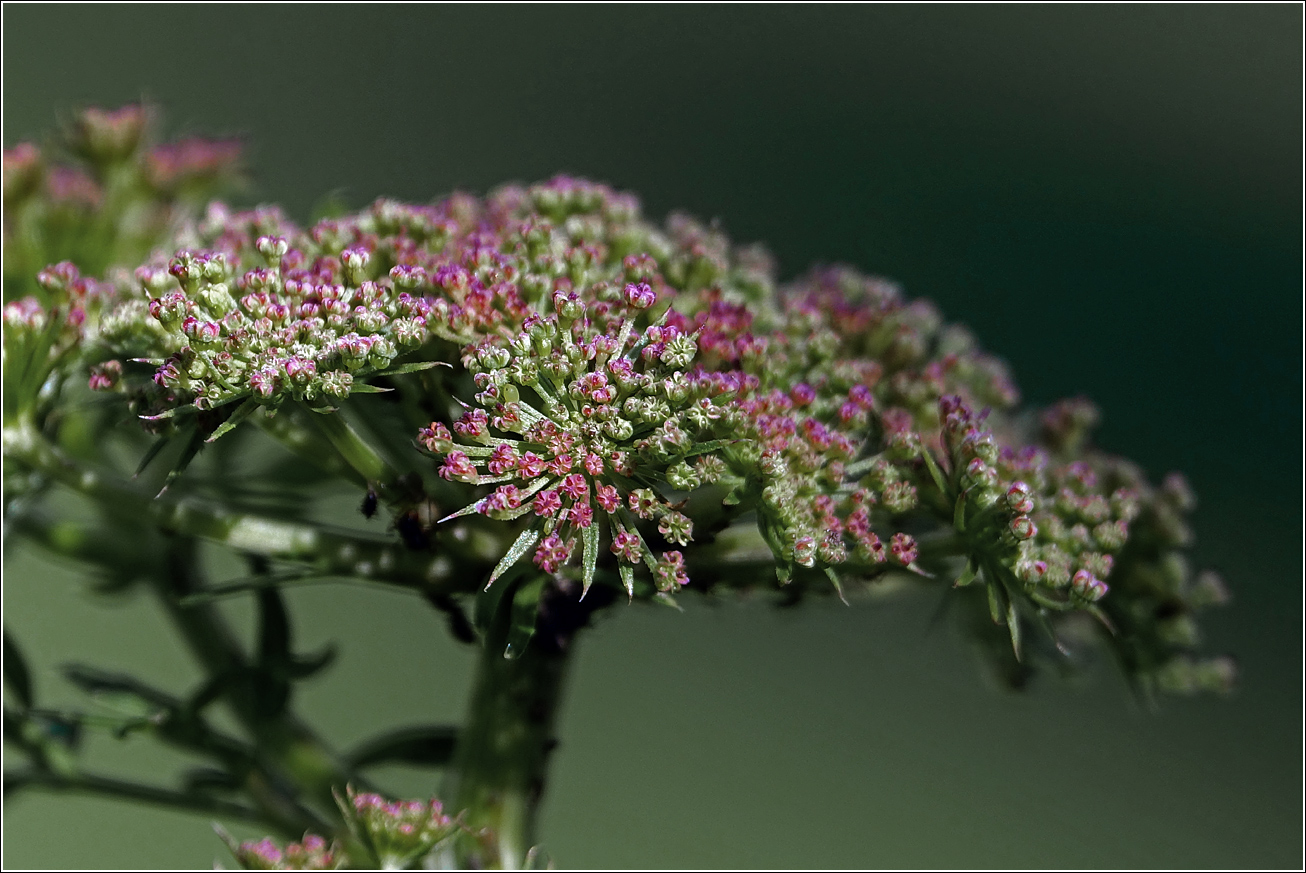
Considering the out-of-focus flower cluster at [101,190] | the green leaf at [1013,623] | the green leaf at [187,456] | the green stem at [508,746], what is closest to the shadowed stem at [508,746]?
the green stem at [508,746]

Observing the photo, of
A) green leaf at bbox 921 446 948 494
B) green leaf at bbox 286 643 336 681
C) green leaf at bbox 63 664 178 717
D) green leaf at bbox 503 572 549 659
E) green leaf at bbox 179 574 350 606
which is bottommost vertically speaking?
green leaf at bbox 63 664 178 717

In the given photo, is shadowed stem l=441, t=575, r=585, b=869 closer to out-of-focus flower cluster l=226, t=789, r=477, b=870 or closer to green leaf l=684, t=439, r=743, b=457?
out-of-focus flower cluster l=226, t=789, r=477, b=870

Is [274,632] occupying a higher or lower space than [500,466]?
lower

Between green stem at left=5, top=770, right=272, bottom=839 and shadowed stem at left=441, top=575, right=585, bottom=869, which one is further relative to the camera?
green stem at left=5, top=770, right=272, bottom=839

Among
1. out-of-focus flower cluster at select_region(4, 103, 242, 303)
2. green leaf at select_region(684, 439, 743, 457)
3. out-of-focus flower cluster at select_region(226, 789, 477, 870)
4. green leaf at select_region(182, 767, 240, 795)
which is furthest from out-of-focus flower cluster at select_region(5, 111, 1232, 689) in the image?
green leaf at select_region(182, 767, 240, 795)

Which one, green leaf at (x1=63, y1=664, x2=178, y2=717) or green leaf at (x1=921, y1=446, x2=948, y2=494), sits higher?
green leaf at (x1=921, y1=446, x2=948, y2=494)

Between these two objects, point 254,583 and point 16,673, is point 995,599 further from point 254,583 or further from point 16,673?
point 16,673

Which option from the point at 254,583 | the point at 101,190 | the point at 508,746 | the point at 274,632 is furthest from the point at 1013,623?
the point at 101,190

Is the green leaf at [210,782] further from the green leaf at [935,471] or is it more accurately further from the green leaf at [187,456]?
the green leaf at [935,471]
